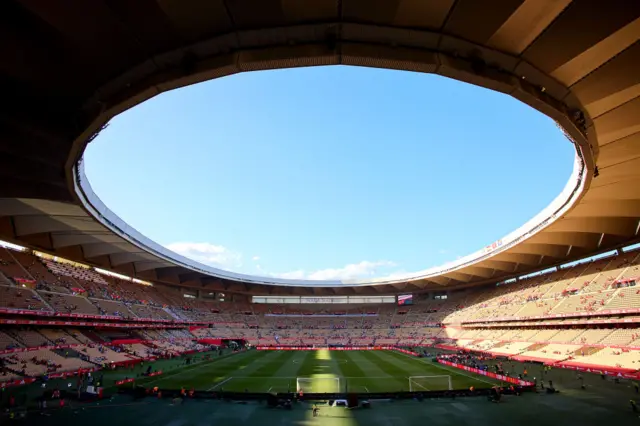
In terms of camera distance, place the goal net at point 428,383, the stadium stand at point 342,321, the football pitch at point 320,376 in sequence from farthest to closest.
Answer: the stadium stand at point 342,321 → the football pitch at point 320,376 → the goal net at point 428,383

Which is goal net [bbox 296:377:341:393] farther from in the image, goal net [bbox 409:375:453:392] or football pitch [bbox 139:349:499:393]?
goal net [bbox 409:375:453:392]

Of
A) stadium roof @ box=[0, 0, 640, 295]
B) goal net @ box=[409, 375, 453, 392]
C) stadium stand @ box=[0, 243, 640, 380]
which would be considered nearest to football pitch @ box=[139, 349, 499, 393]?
goal net @ box=[409, 375, 453, 392]

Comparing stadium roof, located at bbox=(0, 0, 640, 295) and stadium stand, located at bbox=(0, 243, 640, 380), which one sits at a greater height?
stadium roof, located at bbox=(0, 0, 640, 295)

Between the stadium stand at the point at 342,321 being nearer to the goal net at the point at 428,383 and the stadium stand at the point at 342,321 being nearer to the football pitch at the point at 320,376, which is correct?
the football pitch at the point at 320,376

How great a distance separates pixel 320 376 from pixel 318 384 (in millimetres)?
4734

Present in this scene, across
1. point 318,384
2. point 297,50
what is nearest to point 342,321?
point 318,384

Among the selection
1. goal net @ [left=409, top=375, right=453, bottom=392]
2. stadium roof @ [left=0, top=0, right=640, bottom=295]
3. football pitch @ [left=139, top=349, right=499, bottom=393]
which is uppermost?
stadium roof @ [left=0, top=0, right=640, bottom=295]

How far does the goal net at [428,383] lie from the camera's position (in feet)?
88.6

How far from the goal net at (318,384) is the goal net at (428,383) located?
5.88 m

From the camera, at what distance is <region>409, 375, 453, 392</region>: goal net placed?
88.6ft

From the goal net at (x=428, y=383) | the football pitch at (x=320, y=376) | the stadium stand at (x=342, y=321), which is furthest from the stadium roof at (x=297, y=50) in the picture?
the stadium stand at (x=342, y=321)

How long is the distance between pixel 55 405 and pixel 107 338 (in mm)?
28329

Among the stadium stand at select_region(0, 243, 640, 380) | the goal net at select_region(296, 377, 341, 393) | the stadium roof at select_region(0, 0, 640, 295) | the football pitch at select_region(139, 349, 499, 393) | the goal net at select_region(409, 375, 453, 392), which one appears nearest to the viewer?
the stadium roof at select_region(0, 0, 640, 295)

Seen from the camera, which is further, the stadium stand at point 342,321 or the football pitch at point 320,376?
the stadium stand at point 342,321
